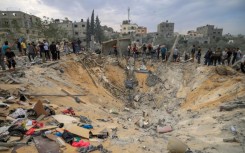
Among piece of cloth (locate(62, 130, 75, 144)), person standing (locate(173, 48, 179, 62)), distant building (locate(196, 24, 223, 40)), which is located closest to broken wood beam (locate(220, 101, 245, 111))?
piece of cloth (locate(62, 130, 75, 144))

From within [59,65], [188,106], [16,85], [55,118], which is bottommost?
[188,106]

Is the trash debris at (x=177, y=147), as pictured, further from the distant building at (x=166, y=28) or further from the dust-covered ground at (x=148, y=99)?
the distant building at (x=166, y=28)

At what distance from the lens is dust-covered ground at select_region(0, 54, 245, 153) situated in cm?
557

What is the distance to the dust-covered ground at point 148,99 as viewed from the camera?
18.3 feet

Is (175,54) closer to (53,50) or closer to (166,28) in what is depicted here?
(53,50)

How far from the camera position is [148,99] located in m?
13.2

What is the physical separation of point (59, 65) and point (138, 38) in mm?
38067

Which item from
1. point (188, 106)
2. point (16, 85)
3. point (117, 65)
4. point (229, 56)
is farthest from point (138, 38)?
point (16, 85)

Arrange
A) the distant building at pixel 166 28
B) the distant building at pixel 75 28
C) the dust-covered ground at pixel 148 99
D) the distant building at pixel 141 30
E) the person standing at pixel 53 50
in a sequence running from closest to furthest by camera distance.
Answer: the dust-covered ground at pixel 148 99
the person standing at pixel 53 50
the distant building at pixel 75 28
the distant building at pixel 166 28
the distant building at pixel 141 30

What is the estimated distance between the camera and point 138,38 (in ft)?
156

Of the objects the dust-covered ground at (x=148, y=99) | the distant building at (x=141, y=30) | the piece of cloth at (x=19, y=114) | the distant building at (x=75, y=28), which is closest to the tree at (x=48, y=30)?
the distant building at (x=75, y=28)

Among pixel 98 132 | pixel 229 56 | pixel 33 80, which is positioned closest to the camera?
pixel 98 132

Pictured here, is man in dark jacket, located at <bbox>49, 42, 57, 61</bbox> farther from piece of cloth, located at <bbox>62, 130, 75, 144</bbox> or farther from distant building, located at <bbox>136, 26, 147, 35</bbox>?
distant building, located at <bbox>136, 26, 147, 35</bbox>

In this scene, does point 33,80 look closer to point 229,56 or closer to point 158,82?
point 158,82
